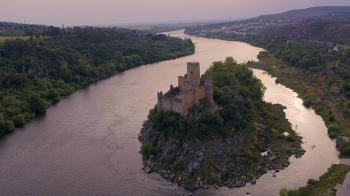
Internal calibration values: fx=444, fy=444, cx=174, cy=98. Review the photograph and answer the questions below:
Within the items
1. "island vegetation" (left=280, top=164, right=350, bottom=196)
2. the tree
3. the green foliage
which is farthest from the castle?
the tree

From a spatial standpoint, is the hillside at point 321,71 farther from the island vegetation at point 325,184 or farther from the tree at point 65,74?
the tree at point 65,74

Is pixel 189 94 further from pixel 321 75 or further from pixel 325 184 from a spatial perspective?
pixel 321 75

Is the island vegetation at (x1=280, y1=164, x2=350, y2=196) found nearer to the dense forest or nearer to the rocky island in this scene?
the rocky island

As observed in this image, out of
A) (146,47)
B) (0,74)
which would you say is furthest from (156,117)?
(146,47)

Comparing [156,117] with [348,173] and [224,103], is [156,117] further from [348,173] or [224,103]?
[348,173]

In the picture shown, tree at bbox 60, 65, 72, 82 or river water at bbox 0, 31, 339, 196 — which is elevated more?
tree at bbox 60, 65, 72, 82

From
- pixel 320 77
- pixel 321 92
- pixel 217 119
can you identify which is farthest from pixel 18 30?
pixel 217 119

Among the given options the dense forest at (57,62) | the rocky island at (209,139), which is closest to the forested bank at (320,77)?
the rocky island at (209,139)

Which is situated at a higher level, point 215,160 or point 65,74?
point 65,74
